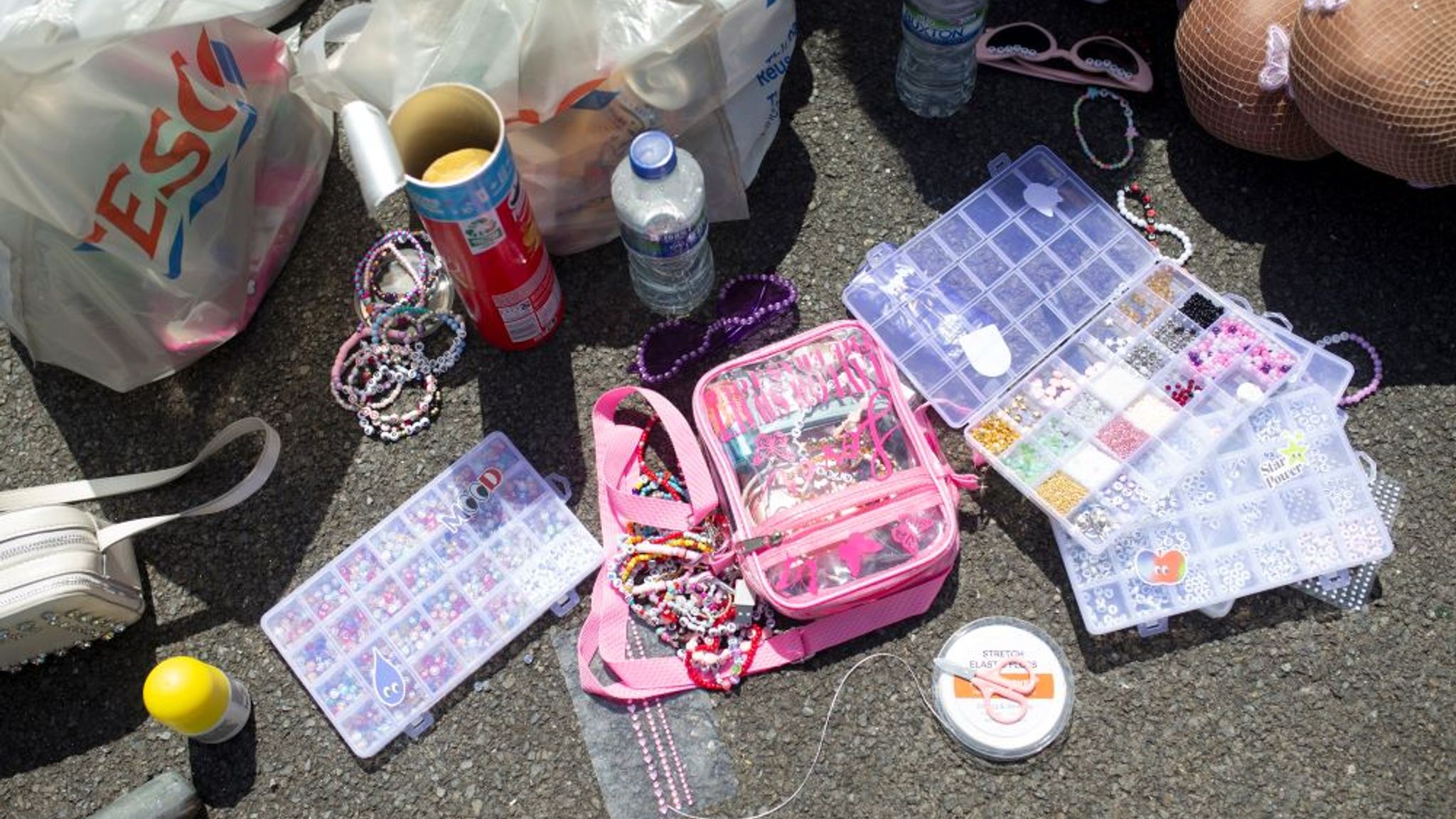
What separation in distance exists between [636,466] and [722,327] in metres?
0.31

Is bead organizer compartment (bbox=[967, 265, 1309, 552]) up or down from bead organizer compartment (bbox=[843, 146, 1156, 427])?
down

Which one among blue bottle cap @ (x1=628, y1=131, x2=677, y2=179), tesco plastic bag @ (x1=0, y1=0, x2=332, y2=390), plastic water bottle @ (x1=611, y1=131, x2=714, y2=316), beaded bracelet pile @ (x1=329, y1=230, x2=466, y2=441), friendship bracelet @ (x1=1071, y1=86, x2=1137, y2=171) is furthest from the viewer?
friendship bracelet @ (x1=1071, y1=86, x2=1137, y2=171)

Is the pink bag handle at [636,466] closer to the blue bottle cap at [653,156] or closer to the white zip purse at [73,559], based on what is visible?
the blue bottle cap at [653,156]

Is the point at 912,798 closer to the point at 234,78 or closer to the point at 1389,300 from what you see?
the point at 1389,300

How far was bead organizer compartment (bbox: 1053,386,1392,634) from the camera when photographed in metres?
1.79

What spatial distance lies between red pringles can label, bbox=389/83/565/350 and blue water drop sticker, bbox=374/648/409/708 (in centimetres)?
63

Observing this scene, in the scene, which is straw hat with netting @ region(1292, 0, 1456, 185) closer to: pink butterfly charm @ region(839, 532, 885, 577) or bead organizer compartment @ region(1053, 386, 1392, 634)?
bead organizer compartment @ region(1053, 386, 1392, 634)

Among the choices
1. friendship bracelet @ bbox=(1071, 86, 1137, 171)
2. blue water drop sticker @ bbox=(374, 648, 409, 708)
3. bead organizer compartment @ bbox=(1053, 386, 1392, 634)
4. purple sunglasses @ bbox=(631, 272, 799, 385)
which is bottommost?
bead organizer compartment @ bbox=(1053, 386, 1392, 634)

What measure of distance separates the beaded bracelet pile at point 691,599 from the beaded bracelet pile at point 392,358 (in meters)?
0.47

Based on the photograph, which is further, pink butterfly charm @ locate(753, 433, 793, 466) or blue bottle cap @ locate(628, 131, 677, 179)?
pink butterfly charm @ locate(753, 433, 793, 466)

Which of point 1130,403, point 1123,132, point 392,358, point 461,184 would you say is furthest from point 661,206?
point 1123,132

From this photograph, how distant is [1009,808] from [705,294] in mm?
1051

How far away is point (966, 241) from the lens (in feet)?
6.70

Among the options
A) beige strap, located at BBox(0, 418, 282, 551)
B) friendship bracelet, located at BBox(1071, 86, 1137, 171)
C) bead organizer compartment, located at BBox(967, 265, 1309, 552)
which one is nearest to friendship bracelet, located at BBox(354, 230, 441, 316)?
beige strap, located at BBox(0, 418, 282, 551)
